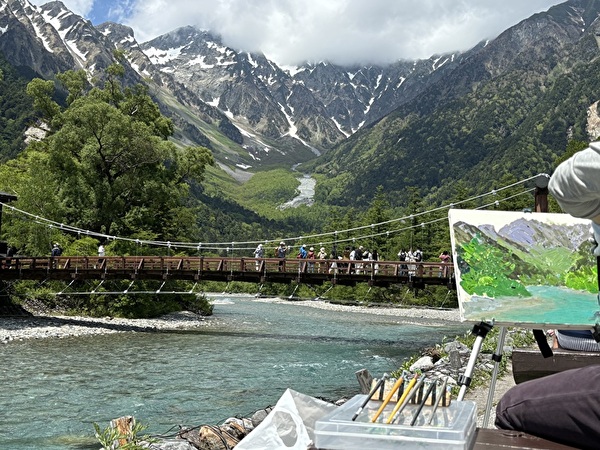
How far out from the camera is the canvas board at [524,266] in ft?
15.7

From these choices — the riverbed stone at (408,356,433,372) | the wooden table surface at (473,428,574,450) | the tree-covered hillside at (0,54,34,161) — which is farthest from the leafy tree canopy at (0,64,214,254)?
the tree-covered hillside at (0,54,34,161)

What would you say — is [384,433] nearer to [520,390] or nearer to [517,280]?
[520,390]

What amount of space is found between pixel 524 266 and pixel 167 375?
1258 cm

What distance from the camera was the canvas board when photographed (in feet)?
15.7

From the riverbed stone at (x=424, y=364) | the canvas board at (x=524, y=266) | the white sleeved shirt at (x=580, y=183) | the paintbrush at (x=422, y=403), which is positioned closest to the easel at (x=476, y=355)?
the canvas board at (x=524, y=266)

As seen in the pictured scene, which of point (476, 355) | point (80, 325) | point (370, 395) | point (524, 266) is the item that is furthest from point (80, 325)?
point (370, 395)

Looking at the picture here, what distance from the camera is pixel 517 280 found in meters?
5.07

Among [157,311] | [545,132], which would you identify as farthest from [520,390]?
[545,132]

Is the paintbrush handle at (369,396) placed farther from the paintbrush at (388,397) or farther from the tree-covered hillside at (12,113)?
the tree-covered hillside at (12,113)

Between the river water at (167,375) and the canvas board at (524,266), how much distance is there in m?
6.15

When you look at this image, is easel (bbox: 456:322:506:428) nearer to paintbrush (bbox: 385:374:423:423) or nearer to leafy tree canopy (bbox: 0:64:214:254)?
paintbrush (bbox: 385:374:423:423)

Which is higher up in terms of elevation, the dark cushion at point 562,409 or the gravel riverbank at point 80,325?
the dark cushion at point 562,409

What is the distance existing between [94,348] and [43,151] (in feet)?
74.0

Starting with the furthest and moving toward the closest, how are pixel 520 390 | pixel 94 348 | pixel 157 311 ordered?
pixel 157 311, pixel 94 348, pixel 520 390
